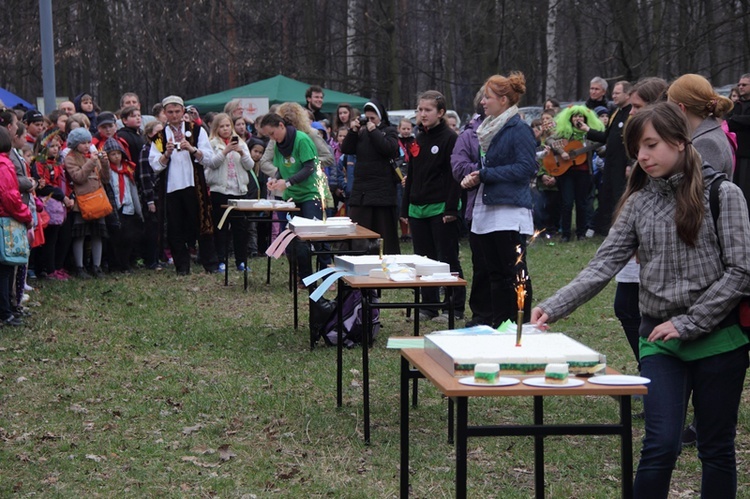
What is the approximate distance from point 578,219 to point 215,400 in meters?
10.5

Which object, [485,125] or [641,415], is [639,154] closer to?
[641,415]

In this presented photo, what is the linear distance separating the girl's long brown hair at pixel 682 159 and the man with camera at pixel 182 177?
9.43 m

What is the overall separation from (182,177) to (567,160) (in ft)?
20.4

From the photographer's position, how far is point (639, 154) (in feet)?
Result: 12.9

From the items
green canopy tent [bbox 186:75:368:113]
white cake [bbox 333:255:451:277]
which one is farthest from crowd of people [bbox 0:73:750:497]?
green canopy tent [bbox 186:75:368:113]

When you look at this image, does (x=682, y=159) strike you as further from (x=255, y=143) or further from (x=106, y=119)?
(x=255, y=143)

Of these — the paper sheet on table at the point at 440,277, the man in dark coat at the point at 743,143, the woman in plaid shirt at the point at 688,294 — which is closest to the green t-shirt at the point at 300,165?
the man in dark coat at the point at 743,143

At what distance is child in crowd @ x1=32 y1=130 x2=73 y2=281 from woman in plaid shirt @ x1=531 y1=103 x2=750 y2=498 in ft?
Answer: 30.7

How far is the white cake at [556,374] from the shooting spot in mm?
3328

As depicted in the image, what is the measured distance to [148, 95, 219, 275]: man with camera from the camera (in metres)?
12.9

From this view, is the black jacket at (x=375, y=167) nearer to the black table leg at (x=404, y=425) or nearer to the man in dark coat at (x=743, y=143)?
the man in dark coat at (x=743, y=143)

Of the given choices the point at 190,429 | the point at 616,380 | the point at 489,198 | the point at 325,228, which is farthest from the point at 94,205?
the point at 616,380

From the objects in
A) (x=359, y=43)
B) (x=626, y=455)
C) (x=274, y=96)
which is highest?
(x=359, y=43)

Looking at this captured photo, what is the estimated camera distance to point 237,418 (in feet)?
21.9
